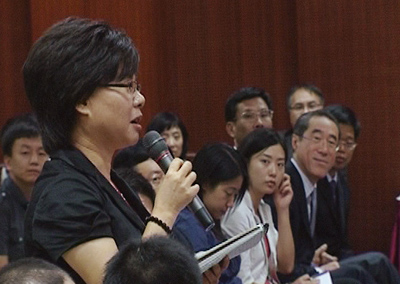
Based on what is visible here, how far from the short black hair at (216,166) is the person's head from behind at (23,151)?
1.76ft

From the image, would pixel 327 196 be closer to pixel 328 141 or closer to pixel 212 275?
pixel 328 141

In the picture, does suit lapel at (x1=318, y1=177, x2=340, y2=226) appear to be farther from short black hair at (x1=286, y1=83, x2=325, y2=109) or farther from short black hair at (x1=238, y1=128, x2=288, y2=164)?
short black hair at (x1=238, y1=128, x2=288, y2=164)

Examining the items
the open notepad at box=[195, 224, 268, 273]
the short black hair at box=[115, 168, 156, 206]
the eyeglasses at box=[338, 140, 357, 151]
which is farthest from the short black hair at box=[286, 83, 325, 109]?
the open notepad at box=[195, 224, 268, 273]

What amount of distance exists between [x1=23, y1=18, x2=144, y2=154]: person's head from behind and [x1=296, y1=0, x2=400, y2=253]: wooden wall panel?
2654 millimetres

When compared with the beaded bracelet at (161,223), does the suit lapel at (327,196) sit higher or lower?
lower

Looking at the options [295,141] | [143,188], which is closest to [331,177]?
[295,141]

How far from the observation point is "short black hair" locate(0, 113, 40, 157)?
284 cm

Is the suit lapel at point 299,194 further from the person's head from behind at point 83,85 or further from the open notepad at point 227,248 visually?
the person's head from behind at point 83,85

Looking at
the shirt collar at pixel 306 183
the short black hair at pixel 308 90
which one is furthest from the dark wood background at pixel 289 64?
the shirt collar at pixel 306 183

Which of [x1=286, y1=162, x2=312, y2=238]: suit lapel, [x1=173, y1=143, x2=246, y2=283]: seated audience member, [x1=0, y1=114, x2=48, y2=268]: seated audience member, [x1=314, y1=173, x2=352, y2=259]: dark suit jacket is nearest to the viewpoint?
[x1=173, y1=143, x2=246, y2=283]: seated audience member

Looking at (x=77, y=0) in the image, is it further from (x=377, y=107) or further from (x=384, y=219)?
(x=384, y=219)

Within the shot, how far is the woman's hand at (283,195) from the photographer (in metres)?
3.00

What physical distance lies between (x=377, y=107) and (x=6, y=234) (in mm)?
1903

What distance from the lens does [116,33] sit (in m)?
1.37
